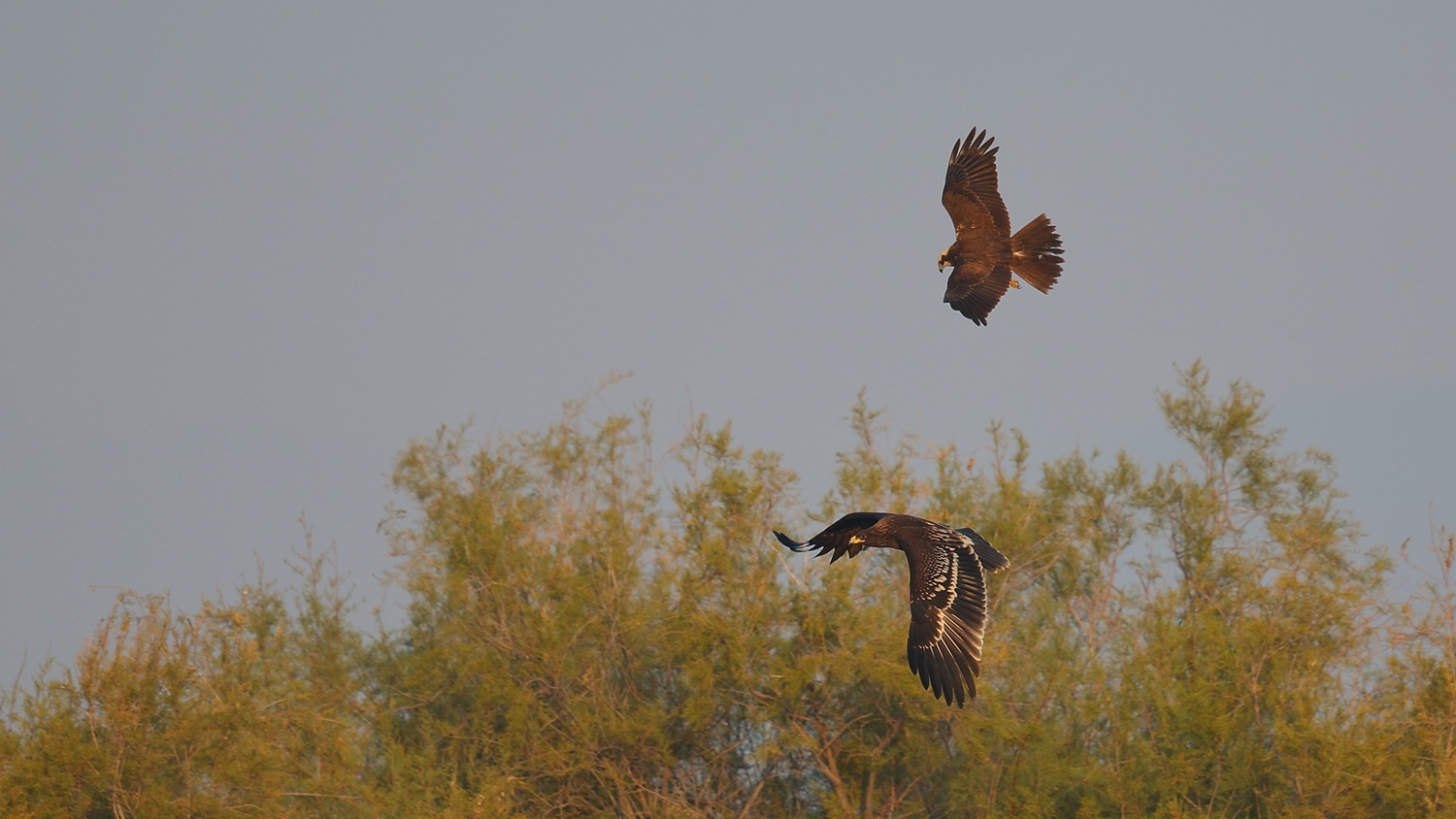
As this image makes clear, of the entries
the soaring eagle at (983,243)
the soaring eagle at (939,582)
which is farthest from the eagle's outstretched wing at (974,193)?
the soaring eagle at (939,582)

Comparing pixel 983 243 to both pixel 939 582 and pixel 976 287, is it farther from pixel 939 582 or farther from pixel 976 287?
pixel 939 582

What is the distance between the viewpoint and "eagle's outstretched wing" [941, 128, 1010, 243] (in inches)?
607

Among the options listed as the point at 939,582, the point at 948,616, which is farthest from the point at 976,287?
the point at 948,616

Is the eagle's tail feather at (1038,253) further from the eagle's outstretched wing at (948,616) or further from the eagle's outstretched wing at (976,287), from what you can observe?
the eagle's outstretched wing at (948,616)

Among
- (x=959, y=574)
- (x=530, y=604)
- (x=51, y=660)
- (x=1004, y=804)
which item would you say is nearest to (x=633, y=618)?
(x=530, y=604)

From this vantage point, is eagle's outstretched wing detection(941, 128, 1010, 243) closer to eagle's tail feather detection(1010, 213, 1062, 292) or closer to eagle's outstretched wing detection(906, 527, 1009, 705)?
eagle's tail feather detection(1010, 213, 1062, 292)

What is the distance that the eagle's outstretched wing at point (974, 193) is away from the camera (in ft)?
50.6

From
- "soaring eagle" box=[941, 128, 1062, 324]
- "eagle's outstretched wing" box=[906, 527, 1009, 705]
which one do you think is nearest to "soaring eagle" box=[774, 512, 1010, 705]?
"eagle's outstretched wing" box=[906, 527, 1009, 705]

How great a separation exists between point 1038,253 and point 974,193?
89 centimetres

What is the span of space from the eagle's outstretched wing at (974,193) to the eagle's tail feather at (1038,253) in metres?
0.23

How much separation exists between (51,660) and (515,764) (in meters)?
4.31

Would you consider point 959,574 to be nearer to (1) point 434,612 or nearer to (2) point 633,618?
(2) point 633,618

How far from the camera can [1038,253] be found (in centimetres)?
1511

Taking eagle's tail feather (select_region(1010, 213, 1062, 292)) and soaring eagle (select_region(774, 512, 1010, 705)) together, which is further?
eagle's tail feather (select_region(1010, 213, 1062, 292))
